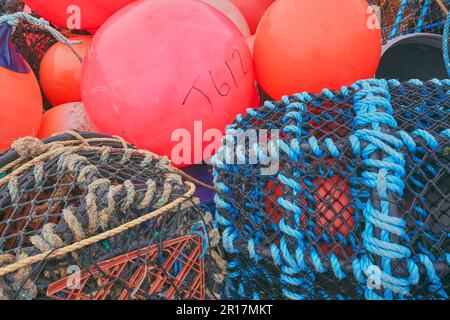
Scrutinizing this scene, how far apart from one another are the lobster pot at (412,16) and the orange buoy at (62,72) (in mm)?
1219

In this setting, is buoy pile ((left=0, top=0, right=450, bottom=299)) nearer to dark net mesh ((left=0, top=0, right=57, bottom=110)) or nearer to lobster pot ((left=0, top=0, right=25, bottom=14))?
dark net mesh ((left=0, top=0, right=57, bottom=110))

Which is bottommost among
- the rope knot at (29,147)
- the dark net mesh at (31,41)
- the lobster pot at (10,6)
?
the dark net mesh at (31,41)

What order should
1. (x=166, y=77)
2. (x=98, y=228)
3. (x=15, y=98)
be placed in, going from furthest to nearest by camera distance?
1. (x=15, y=98)
2. (x=166, y=77)
3. (x=98, y=228)

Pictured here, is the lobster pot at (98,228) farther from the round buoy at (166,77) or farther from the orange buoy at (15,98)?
the orange buoy at (15,98)

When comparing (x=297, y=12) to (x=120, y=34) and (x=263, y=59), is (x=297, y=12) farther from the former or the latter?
(x=120, y=34)

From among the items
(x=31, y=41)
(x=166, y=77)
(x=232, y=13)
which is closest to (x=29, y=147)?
(x=166, y=77)

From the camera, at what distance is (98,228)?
0.69 m

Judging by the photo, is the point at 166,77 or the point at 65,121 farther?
the point at 65,121

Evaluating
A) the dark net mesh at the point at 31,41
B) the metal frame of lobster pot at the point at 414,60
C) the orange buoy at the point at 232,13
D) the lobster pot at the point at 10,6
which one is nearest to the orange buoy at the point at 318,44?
the orange buoy at the point at 232,13

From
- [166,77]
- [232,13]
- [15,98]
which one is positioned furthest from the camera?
A: [232,13]

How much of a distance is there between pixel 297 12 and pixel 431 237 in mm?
753

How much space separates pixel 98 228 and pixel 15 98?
78 centimetres

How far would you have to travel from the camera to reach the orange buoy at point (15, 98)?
1.24 m

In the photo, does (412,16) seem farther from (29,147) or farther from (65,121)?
(29,147)
